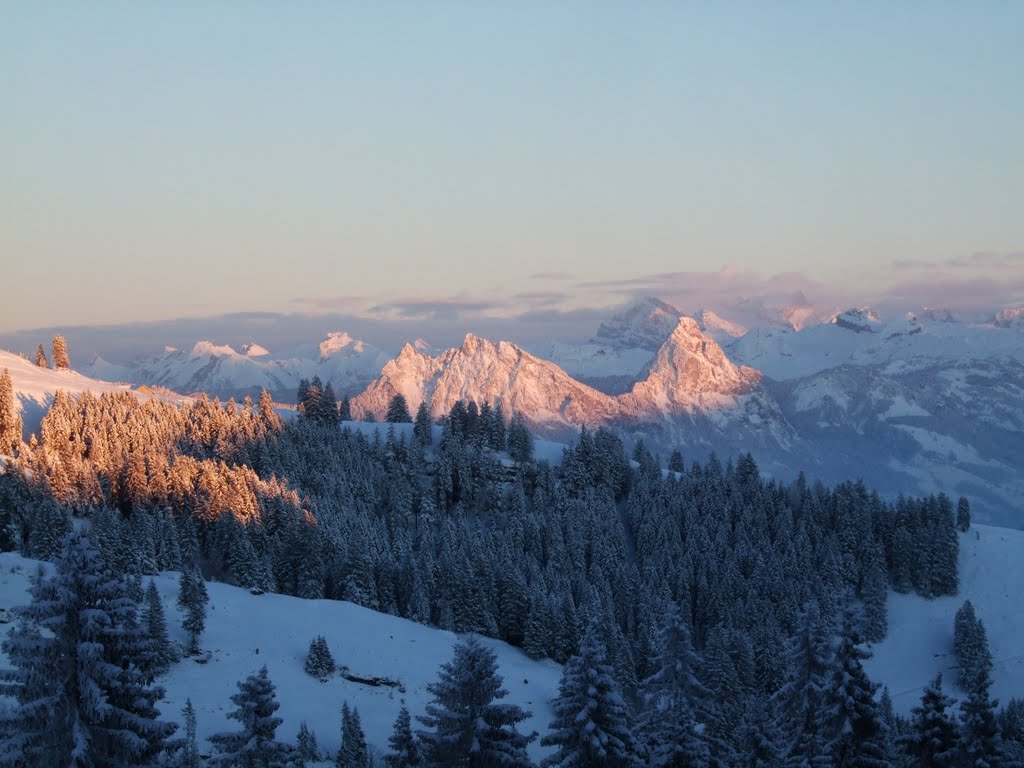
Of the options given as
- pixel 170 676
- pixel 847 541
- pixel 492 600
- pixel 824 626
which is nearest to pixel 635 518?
pixel 847 541

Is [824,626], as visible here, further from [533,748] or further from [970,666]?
[970,666]

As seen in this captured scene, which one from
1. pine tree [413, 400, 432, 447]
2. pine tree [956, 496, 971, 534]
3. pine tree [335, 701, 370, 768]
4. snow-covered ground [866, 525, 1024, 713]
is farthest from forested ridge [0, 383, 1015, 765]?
pine tree [335, 701, 370, 768]

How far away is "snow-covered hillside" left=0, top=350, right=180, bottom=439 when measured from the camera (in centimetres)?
13525

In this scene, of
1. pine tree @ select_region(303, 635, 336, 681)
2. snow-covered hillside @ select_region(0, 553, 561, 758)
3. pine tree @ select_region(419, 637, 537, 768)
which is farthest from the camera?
pine tree @ select_region(303, 635, 336, 681)

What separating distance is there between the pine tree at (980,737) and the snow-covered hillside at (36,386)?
13043 centimetres

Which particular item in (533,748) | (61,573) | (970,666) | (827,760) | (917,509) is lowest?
(970,666)

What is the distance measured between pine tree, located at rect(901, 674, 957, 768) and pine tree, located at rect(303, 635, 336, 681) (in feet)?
136

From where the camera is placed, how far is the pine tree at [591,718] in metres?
26.3

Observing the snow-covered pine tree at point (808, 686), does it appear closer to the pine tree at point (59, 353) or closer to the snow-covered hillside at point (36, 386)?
the snow-covered hillside at point (36, 386)

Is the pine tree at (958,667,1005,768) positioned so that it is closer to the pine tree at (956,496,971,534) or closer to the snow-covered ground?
the snow-covered ground

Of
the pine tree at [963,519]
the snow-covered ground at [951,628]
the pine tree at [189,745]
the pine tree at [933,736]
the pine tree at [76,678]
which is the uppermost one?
the pine tree at [76,678]

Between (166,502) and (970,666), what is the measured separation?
97.2 m

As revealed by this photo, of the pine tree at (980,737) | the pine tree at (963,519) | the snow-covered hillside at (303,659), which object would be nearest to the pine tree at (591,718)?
the pine tree at (980,737)

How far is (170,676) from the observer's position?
180 feet
